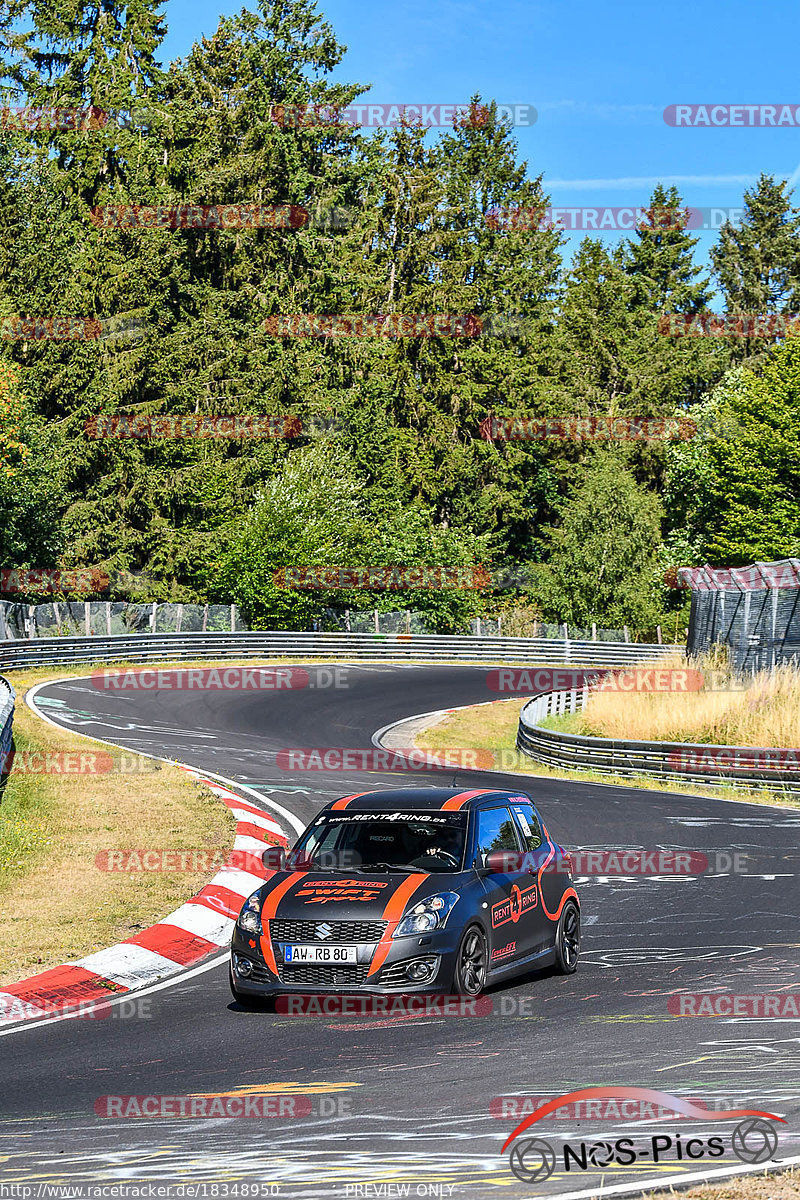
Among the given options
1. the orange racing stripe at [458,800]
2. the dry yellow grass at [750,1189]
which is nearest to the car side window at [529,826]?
the orange racing stripe at [458,800]

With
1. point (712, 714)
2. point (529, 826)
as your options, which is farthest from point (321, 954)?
point (712, 714)

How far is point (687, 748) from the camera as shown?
1011 inches

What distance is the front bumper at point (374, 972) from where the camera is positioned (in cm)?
928

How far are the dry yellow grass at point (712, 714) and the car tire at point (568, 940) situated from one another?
1545cm

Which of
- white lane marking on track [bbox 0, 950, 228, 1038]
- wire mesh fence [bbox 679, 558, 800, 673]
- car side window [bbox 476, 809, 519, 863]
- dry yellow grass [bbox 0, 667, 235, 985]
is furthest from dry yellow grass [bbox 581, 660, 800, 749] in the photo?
white lane marking on track [bbox 0, 950, 228, 1038]

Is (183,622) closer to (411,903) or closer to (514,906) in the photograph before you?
(514,906)

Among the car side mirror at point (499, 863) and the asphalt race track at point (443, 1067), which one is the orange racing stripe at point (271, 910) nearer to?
the asphalt race track at point (443, 1067)

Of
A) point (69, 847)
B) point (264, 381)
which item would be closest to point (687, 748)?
point (69, 847)

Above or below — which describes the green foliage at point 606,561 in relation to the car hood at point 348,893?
above

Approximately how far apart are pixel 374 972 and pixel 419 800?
1840mm

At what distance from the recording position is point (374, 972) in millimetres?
9289

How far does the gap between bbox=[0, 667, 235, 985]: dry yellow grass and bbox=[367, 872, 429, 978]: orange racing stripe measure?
3082 millimetres

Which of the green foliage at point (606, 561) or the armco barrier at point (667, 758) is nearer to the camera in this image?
the armco barrier at point (667, 758)

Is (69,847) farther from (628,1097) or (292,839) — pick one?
(628,1097)
